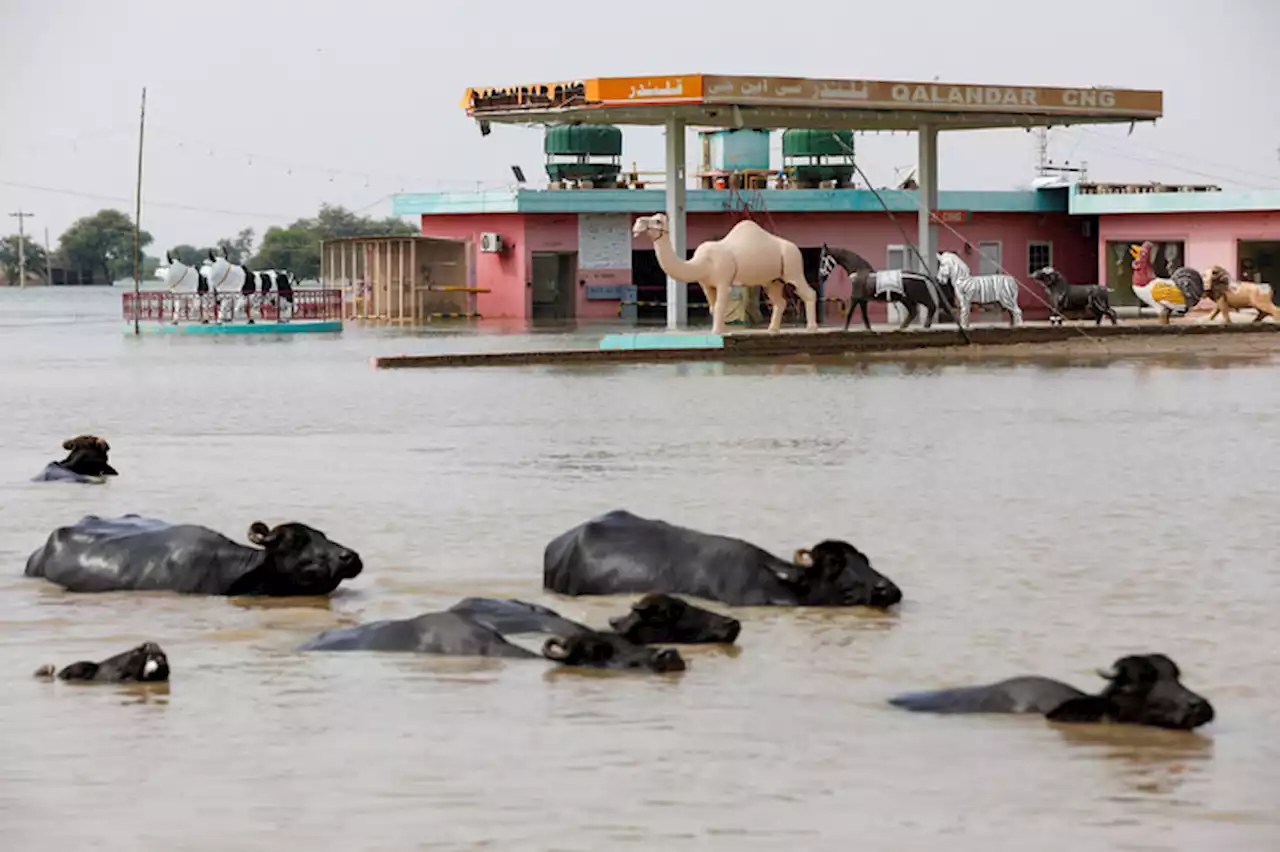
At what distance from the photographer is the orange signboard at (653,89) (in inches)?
1153

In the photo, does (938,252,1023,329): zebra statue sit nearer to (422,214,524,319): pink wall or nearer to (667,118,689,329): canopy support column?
(667,118,689,329): canopy support column

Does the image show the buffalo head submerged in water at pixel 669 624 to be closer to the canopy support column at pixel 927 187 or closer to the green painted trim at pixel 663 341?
the green painted trim at pixel 663 341

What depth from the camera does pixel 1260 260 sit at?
41.3 m

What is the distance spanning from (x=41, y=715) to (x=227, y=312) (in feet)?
118

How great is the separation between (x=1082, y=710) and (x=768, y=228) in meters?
36.9

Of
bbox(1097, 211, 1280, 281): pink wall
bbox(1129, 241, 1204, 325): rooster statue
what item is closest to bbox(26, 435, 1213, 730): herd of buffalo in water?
bbox(1129, 241, 1204, 325): rooster statue

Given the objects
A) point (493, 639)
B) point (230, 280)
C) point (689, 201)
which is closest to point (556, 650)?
point (493, 639)

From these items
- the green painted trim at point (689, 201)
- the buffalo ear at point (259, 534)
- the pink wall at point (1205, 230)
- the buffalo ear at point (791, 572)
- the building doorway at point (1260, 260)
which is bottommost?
the buffalo ear at point (791, 572)

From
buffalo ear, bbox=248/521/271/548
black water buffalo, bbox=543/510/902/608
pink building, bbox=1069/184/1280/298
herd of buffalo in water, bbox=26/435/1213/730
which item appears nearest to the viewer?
herd of buffalo in water, bbox=26/435/1213/730

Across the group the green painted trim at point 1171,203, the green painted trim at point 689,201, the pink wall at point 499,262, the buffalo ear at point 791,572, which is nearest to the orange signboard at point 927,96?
the green painted trim at point 1171,203

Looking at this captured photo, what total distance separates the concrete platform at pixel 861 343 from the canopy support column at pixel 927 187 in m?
3.76

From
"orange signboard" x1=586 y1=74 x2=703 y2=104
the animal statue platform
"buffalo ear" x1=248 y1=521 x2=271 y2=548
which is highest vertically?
"orange signboard" x1=586 y1=74 x2=703 y2=104

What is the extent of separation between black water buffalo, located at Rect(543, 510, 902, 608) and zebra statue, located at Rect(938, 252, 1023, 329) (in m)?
22.2

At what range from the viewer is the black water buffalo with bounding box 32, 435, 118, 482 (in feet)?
46.2
